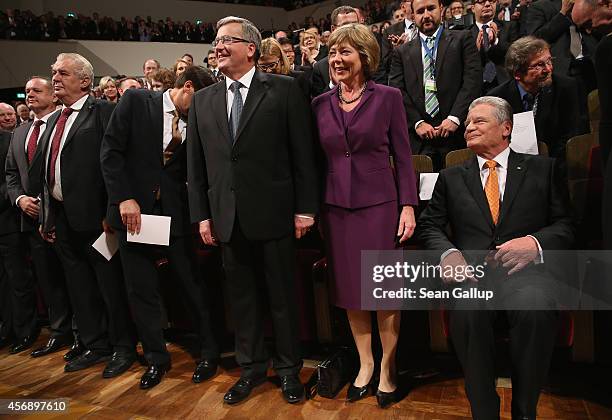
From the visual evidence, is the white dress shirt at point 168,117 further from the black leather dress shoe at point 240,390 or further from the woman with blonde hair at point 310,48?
the woman with blonde hair at point 310,48

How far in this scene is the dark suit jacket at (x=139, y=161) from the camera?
2.25 meters

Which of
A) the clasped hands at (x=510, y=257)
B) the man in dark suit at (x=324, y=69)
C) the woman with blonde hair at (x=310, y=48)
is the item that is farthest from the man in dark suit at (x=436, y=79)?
the woman with blonde hair at (x=310, y=48)

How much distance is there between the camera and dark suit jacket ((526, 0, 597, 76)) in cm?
297

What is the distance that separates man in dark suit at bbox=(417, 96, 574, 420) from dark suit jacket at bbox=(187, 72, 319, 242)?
520 millimetres

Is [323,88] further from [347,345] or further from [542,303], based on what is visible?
[542,303]

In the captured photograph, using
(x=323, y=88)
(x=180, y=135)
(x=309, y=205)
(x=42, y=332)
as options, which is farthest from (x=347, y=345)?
(x=42, y=332)

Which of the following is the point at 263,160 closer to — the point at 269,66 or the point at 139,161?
A: the point at 139,161

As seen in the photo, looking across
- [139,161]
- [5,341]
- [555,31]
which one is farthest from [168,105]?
[555,31]

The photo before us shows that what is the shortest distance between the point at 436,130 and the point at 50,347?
8.25 ft

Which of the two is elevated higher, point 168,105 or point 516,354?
point 168,105

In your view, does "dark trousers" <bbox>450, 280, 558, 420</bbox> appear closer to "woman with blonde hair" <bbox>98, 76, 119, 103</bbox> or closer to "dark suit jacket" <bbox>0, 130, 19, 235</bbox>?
"dark suit jacket" <bbox>0, 130, 19, 235</bbox>

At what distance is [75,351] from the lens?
2775 millimetres

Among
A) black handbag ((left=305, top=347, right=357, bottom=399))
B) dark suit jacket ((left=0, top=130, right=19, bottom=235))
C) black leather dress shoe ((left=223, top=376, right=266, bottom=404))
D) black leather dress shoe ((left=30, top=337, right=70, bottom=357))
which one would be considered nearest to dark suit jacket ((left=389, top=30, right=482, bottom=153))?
black handbag ((left=305, top=347, right=357, bottom=399))

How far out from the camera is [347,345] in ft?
7.72
